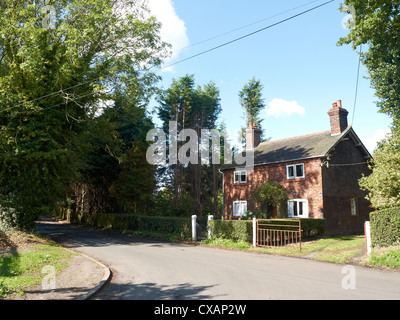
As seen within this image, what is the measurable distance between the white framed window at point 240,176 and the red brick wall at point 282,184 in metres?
0.39

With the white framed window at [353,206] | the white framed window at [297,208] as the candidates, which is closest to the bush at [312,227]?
the white framed window at [297,208]

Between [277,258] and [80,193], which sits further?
[80,193]

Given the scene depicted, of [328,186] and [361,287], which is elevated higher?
[328,186]

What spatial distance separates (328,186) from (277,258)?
42.8 ft

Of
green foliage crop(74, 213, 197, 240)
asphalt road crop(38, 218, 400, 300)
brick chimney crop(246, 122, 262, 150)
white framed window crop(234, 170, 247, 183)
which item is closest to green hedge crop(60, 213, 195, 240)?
green foliage crop(74, 213, 197, 240)

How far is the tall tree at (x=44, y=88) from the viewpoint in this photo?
51.9 ft

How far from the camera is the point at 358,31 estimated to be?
626 inches

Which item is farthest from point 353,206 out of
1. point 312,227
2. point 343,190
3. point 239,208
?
point 239,208

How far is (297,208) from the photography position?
986 inches

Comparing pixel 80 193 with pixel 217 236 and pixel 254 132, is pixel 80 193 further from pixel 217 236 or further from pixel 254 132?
pixel 217 236

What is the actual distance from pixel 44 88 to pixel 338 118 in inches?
882

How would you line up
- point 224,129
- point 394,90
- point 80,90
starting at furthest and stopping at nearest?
point 224,129 < point 394,90 < point 80,90
